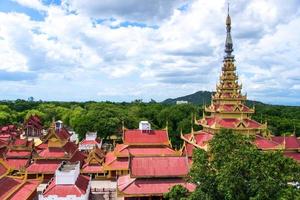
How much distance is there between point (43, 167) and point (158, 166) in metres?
15.0

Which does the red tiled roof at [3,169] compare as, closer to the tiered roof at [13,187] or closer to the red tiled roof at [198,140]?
the tiered roof at [13,187]

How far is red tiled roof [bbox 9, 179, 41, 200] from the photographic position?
2547 centimetres

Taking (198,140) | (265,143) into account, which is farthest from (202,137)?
(265,143)

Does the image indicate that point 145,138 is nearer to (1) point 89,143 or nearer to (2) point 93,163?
(2) point 93,163

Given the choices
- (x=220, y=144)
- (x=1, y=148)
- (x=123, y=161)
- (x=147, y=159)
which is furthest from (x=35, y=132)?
(x=220, y=144)

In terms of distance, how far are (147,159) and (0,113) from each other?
81573mm

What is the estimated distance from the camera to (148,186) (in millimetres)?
30172

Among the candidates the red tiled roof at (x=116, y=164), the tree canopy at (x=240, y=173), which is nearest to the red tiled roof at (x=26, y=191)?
the red tiled roof at (x=116, y=164)

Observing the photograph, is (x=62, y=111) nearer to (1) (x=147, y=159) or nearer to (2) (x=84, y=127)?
(2) (x=84, y=127)

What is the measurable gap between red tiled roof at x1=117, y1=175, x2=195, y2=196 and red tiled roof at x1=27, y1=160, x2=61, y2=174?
38.5 ft

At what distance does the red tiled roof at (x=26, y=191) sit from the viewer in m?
25.5

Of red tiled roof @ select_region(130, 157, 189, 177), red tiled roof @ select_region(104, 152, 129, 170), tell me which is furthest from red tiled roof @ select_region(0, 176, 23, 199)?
red tiled roof @ select_region(104, 152, 129, 170)

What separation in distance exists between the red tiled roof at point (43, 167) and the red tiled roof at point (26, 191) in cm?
1001

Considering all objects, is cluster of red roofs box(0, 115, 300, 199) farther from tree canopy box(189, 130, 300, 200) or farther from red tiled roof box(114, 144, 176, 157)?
tree canopy box(189, 130, 300, 200)
